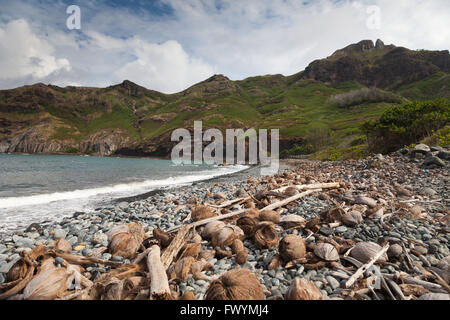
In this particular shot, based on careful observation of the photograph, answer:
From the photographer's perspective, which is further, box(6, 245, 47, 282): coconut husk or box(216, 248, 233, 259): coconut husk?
box(216, 248, 233, 259): coconut husk

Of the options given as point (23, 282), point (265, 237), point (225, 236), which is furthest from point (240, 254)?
point (23, 282)

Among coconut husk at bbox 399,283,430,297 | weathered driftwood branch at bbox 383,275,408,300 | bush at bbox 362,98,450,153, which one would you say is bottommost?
coconut husk at bbox 399,283,430,297

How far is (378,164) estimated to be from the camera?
42.5ft

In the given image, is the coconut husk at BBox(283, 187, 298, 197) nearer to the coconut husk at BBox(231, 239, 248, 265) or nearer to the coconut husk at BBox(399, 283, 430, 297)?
the coconut husk at BBox(231, 239, 248, 265)

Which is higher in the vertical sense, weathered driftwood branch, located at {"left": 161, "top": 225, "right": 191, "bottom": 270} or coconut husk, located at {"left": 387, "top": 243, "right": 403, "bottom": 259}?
coconut husk, located at {"left": 387, "top": 243, "right": 403, "bottom": 259}

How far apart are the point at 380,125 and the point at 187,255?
28218 mm

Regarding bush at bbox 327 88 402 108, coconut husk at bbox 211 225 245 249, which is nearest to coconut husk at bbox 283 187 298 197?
coconut husk at bbox 211 225 245 249

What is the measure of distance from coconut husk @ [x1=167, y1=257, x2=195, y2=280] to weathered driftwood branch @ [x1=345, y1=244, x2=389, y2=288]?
197 cm

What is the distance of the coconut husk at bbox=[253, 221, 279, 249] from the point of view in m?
3.54

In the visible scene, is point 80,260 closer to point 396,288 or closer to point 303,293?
point 303,293

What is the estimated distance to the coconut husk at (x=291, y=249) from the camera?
3.01m

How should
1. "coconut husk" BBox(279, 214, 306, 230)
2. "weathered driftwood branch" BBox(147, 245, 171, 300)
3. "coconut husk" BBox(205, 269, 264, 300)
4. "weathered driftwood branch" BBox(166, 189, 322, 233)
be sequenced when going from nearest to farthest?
"weathered driftwood branch" BBox(147, 245, 171, 300) → "coconut husk" BBox(205, 269, 264, 300) → "coconut husk" BBox(279, 214, 306, 230) → "weathered driftwood branch" BBox(166, 189, 322, 233)

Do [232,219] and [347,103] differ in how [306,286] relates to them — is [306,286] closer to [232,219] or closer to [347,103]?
[232,219]
